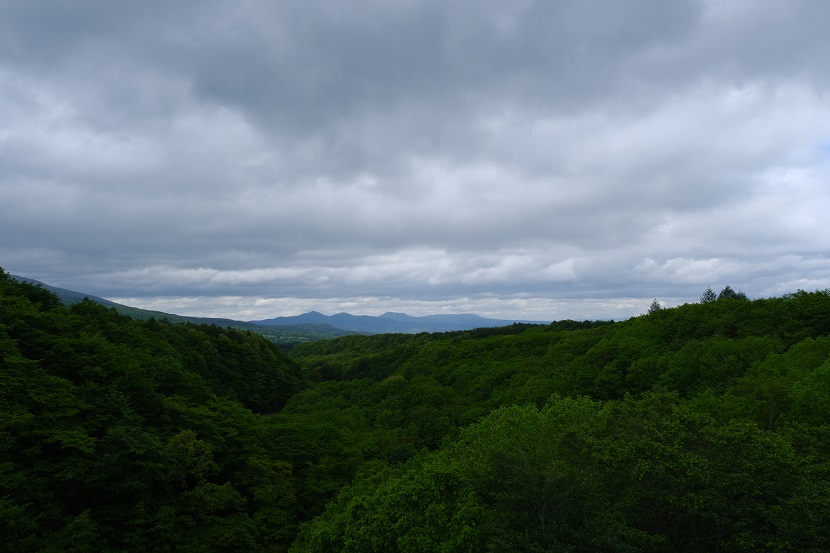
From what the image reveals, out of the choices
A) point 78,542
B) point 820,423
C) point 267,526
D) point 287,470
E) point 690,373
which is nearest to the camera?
point 78,542

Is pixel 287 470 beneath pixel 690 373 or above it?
beneath

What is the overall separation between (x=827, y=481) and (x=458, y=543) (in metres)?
13.4

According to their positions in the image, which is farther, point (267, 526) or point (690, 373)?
point (690, 373)

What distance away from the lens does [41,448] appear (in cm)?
2562

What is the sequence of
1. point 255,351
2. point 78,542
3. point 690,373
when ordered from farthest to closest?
point 255,351, point 690,373, point 78,542

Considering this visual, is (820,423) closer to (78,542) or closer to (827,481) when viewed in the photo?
(827,481)

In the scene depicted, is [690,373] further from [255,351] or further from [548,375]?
[255,351]

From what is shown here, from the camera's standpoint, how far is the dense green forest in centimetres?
1609

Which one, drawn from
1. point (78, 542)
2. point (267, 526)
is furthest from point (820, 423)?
point (78, 542)

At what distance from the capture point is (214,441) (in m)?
34.2

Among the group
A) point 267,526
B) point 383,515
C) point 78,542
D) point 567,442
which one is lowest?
point 267,526

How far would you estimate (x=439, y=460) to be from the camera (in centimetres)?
2731

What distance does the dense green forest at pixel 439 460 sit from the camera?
1609cm

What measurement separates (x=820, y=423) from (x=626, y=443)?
13.2 metres
